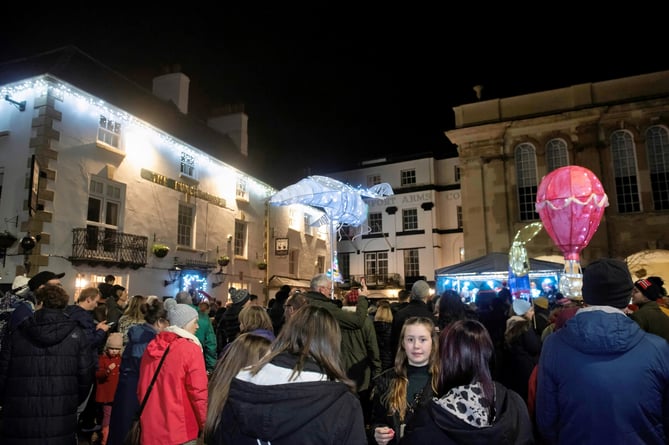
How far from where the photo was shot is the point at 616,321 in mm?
2543

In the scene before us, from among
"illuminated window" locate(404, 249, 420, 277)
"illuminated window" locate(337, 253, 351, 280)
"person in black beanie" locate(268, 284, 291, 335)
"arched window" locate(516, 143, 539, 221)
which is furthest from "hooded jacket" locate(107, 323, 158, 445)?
"illuminated window" locate(337, 253, 351, 280)

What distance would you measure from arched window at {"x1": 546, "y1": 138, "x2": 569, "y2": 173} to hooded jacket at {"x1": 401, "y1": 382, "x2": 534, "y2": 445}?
70.9 feet

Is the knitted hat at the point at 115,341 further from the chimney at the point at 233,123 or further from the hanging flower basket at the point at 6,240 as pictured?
the chimney at the point at 233,123

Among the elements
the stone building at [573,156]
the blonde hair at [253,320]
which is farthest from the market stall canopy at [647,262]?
the blonde hair at [253,320]

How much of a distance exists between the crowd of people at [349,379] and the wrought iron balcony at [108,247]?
31.3 feet

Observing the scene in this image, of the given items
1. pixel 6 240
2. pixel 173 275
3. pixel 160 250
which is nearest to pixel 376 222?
pixel 173 275

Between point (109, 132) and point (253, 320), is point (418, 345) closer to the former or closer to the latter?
point (253, 320)

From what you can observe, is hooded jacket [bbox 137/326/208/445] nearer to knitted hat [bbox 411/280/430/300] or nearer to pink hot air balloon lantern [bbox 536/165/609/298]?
knitted hat [bbox 411/280/430/300]

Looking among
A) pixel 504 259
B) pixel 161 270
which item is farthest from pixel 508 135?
pixel 161 270

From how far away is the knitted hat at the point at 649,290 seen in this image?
5043 mm

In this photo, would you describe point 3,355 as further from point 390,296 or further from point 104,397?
point 390,296

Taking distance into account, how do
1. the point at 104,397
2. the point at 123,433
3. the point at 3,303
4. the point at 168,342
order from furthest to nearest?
the point at 3,303 < the point at 104,397 < the point at 123,433 < the point at 168,342

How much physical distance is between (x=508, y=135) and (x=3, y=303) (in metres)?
21.3

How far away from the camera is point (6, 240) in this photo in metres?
12.6
